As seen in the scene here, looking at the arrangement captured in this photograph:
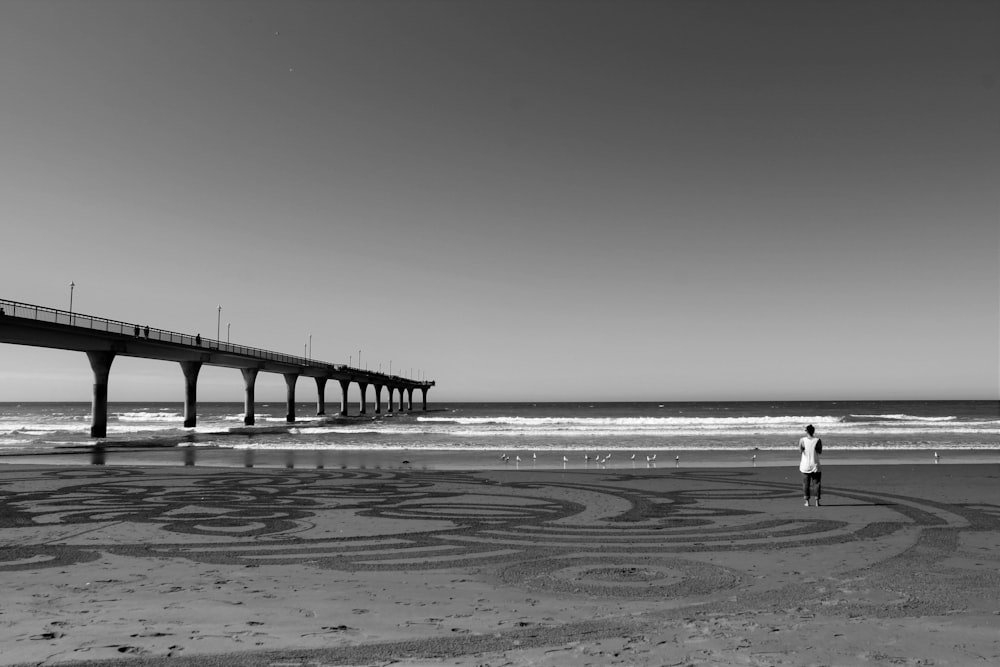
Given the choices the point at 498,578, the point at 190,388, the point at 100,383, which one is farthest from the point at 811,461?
the point at 190,388

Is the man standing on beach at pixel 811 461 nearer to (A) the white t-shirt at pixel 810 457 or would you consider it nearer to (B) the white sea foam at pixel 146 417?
(A) the white t-shirt at pixel 810 457

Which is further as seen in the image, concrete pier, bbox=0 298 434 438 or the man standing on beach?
concrete pier, bbox=0 298 434 438

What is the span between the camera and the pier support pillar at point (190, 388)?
2571 inches

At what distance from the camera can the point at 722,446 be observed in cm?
3938

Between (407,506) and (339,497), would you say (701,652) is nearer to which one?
(407,506)

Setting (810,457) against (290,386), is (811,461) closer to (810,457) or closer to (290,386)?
(810,457)

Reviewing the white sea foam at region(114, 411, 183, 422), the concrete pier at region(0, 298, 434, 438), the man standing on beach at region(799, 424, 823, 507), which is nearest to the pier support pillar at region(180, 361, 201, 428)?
the concrete pier at region(0, 298, 434, 438)

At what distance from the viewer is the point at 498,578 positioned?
9055 millimetres

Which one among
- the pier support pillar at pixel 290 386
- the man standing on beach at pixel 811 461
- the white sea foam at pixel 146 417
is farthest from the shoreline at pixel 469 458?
the white sea foam at pixel 146 417

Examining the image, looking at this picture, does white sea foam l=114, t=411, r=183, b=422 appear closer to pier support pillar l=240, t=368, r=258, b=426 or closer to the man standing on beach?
pier support pillar l=240, t=368, r=258, b=426

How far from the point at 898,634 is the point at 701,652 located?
6.92 feet

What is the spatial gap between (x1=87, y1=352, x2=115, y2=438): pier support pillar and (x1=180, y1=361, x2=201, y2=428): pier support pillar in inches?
448

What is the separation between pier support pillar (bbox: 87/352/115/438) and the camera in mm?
51812

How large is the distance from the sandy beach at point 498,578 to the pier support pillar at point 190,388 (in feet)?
165
